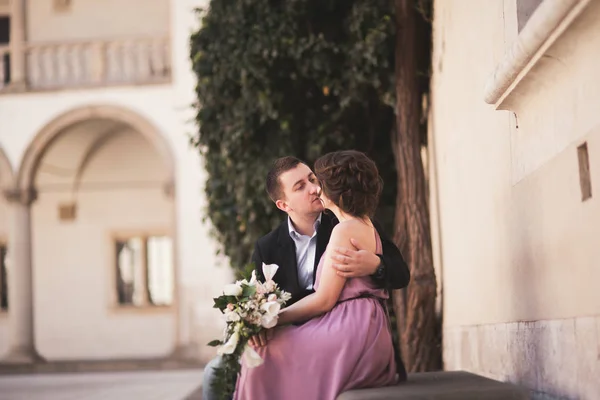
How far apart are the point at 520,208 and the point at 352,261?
79cm

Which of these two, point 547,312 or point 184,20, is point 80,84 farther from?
point 547,312

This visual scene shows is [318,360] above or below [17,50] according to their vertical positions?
below

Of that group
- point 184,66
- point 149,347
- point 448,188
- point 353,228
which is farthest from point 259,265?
point 149,347

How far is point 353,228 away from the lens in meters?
3.62

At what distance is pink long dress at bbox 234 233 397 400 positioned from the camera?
3473 mm

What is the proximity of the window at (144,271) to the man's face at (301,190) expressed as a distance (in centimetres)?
1633

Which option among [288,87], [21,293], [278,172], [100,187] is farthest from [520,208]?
[100,187]

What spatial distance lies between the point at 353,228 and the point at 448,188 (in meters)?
2.52

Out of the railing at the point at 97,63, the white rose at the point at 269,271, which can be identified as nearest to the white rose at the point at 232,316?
the white rose at the point at 269,271

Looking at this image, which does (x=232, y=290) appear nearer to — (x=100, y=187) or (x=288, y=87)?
(x=288, y=87)

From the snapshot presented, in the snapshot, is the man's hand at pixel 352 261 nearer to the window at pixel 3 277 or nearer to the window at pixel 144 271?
the window at pixel 144 271

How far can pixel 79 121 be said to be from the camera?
18547mm

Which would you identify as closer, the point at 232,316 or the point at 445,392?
the point at 445,392

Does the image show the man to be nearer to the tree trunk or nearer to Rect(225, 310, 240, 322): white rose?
Rect(225, 310, 240, 322): white rose
